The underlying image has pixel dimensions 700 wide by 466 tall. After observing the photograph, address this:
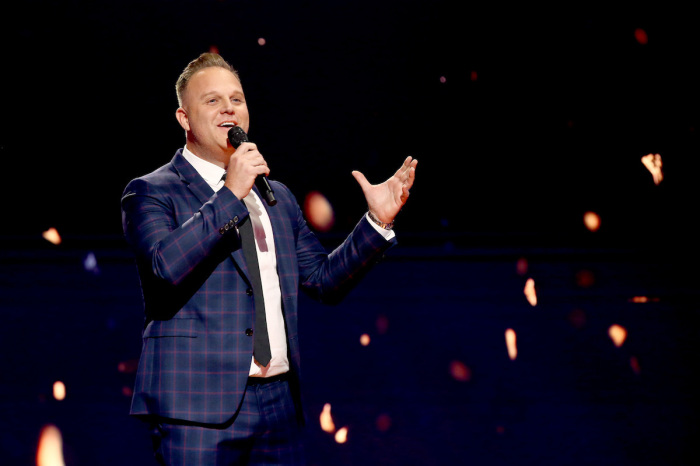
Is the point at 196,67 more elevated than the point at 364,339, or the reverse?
the point at 196,67

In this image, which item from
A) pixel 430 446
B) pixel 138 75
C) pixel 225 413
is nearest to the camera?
pixel 225 413

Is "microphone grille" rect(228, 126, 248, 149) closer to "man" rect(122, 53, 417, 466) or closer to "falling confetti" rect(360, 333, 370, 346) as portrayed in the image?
"man" rect(122, 53, 417, 466)

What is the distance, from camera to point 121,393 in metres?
2.28

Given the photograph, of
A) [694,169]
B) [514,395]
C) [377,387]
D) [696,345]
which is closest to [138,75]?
[377,387]

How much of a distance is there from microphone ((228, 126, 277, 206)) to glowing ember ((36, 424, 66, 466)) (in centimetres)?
162

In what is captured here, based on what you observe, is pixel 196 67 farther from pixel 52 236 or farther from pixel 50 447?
pixel 50 447

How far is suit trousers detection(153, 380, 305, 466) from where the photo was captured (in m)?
1.09

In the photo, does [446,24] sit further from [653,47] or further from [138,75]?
[138,75]

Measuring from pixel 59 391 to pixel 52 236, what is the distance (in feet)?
1.96

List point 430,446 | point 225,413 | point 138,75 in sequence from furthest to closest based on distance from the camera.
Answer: point 138,75
point 430,446
point 225,413

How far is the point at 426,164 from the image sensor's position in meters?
2.44

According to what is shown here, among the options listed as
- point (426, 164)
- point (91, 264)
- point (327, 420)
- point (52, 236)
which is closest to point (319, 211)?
point (426, 164)

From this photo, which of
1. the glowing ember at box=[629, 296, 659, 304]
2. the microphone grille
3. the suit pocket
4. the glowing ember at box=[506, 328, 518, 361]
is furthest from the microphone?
the glowing ember at box=[629, 296, 659, 304]

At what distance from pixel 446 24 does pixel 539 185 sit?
75 cm
